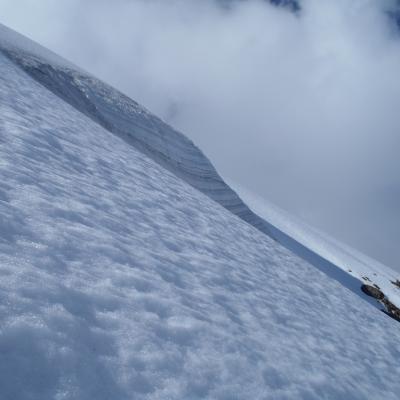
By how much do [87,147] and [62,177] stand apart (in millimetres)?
1189

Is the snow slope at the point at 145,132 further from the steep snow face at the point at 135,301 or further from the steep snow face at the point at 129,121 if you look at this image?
the steep snow face at the point at 135,301

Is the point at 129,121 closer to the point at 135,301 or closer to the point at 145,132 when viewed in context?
the point at 145,132

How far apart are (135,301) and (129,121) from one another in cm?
657

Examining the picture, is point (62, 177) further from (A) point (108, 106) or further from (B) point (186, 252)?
(A) point (108, 106)

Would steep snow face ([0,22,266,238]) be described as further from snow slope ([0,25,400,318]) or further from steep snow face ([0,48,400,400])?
steep snow face ([0,48,400,400])

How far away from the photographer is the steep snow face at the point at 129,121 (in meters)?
6.89

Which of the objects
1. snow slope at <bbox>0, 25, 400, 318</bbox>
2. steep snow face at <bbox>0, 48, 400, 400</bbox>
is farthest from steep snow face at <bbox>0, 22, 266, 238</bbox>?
steep snow face at <bbox>0, 48, 400, 400</bbox>

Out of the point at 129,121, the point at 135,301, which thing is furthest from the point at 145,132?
the point at 135,301

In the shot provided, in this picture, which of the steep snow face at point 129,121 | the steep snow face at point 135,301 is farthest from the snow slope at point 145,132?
the steep snow face at point 135,301

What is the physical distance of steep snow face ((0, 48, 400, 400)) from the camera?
123cm

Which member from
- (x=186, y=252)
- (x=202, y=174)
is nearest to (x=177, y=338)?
(x=186, y=252)

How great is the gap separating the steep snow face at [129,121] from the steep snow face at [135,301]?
10.3 feet

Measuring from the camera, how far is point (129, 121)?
25.8ft

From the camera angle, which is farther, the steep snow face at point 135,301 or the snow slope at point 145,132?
the snow slope at point 145,132
